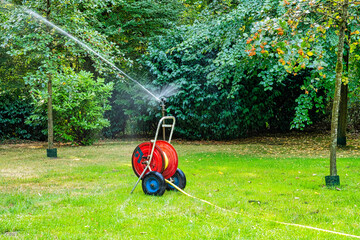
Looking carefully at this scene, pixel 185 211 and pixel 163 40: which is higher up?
pixel 163 40

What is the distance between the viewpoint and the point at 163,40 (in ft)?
43.4

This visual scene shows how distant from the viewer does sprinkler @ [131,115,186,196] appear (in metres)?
4.65

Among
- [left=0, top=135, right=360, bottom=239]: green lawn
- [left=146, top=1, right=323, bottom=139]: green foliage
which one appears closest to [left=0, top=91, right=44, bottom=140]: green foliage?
[left=146, top=1, right=323, bottom=139]: green foliage

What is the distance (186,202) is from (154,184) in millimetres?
613

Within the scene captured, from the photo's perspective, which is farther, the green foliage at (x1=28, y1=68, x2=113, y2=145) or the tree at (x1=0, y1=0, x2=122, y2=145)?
the green foliage at (x1=28, y1=68, x2=113, y2=145)

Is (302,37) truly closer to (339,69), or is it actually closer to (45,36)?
(339,69)

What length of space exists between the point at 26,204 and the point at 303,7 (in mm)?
4658

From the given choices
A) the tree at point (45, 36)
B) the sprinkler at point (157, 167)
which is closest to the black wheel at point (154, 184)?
the sprinkler at point (157, 167)

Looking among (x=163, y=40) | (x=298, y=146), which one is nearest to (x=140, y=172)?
(x=298, y=146)

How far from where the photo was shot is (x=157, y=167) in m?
4.79

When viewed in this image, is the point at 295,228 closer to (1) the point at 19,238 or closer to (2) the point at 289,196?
(2) the point at 289,196

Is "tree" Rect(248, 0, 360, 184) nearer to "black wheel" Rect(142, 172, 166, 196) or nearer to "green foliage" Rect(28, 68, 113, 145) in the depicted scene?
"black wheel" Rect(142, 172, 166, 196)

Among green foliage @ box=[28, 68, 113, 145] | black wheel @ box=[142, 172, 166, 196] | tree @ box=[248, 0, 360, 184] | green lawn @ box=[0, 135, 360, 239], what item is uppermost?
tree @ box=[248, 0, 360, 184]

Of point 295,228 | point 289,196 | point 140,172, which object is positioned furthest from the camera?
point 140,172
